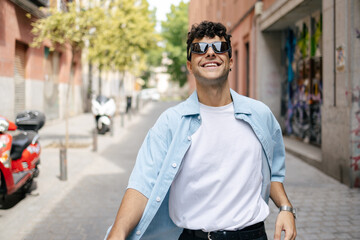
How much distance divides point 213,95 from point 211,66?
0.14 meters

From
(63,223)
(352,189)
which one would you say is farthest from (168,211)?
(352,189)

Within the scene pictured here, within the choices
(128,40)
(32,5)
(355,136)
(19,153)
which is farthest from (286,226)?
(128,40)

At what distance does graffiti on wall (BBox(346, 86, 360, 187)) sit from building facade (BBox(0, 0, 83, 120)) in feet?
24.7

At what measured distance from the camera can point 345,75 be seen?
24.4 ft

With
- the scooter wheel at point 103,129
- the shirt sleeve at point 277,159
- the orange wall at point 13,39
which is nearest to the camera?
the shirt sleeve at point 277,159

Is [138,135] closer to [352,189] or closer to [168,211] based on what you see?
[352,189]

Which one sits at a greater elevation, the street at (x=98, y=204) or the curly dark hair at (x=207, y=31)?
the curly dark hair at (x=207, y=31)

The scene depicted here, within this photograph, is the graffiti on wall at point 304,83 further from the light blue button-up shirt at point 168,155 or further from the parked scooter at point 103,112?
the light blue button-up shirt at point 168,155

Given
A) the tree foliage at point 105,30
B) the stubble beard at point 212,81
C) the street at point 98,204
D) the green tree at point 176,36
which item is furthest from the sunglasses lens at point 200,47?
the green tree at point 176,36

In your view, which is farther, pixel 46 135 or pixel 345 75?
pixel 46 135

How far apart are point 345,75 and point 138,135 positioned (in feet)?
31.4

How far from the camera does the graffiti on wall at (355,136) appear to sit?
7.09 m

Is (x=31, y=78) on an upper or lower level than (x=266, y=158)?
upper

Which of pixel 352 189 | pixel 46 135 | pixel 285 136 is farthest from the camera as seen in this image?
pixel 46 135
